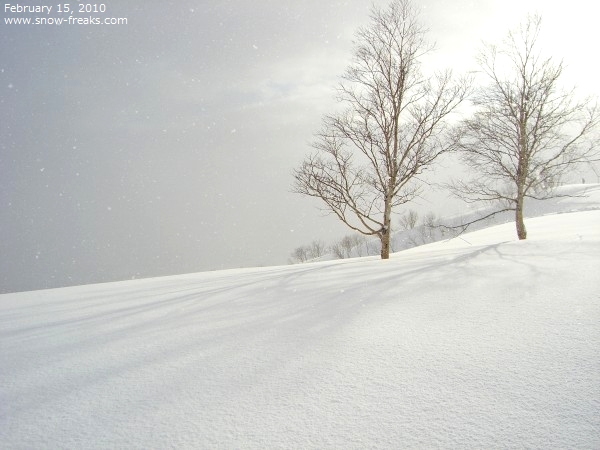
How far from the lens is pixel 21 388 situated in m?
2.36

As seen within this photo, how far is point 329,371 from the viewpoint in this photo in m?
2.24

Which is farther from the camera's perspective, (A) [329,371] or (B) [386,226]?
(B) [386,226]

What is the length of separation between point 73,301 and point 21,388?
3.71 meters

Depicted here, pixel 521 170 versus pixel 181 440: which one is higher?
pixel 521 170

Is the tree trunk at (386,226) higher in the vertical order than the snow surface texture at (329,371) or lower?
higher

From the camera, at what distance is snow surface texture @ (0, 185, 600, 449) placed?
166 cm

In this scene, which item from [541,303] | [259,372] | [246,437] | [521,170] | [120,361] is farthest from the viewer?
[521,170]

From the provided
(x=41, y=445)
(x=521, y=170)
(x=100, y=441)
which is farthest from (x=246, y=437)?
(x=521, y=170)

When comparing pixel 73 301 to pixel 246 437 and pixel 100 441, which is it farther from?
pixel 246 437

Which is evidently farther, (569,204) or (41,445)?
(569,204)

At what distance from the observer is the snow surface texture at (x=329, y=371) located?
1658 mm

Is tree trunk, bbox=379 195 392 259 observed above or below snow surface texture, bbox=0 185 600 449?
above

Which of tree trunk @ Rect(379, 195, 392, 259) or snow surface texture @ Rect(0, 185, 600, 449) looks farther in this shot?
tree trunk @ Rect(379, 195, 392, 259)

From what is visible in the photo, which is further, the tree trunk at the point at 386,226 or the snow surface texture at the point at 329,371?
the tree trunk at the point at 386,226
